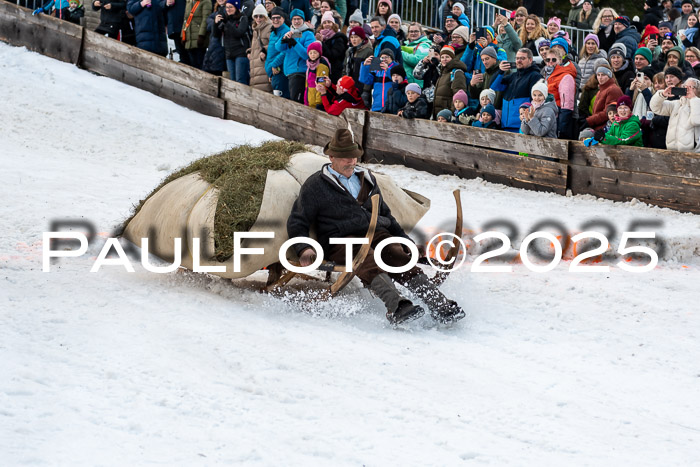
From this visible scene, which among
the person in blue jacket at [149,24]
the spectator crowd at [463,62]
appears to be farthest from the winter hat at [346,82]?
the person in blue jacket at [149,24]

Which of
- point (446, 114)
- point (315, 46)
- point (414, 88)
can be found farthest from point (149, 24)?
point (446, 114)

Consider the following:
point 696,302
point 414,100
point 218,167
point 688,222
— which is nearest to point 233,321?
point 218,167

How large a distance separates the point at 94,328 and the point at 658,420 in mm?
3233

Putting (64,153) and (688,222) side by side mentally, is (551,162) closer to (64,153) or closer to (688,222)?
(688,222)

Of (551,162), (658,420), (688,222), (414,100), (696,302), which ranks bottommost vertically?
(658,420)

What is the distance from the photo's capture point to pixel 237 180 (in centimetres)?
646

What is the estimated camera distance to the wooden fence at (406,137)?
9.12 m

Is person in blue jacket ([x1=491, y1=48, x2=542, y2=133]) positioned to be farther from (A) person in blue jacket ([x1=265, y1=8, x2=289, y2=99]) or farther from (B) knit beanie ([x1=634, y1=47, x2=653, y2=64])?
(A) person in blue jacket ([x1=265, y1=8, x2=289, y2=99])

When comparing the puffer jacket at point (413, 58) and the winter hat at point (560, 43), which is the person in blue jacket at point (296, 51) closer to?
the puffer jacket at point (413, 58)

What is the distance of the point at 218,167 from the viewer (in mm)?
6730

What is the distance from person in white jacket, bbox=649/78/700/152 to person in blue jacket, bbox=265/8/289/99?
5.44m

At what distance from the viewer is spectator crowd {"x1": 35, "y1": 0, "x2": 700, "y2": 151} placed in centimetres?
958

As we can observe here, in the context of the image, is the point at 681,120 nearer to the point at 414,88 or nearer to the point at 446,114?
the point at 446,114

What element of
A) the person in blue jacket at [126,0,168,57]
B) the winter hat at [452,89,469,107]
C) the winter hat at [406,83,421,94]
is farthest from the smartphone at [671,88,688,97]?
the person in blue jacket at [126,0,168,57]
